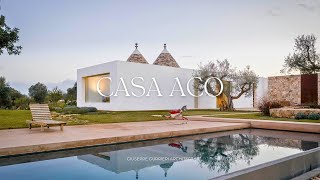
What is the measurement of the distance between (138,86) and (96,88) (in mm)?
4733

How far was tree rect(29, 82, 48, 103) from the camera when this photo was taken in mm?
29844

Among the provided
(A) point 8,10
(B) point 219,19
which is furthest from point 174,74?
(A) point 8,10

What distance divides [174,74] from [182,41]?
20.7ft

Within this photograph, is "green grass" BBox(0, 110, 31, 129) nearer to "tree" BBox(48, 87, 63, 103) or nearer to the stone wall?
"tree" BBox(48, 87, 63, 103)

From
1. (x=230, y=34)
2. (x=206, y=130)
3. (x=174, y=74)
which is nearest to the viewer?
(x=206, y=130)

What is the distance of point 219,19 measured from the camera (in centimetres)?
1455

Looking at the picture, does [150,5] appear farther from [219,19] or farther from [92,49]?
[92,49]

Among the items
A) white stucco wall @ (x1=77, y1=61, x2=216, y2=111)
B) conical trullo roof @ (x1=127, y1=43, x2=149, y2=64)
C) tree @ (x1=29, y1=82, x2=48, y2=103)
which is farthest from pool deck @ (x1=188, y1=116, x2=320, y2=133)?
tree @ (x1=29, y1=82, x2=48, y2=103)

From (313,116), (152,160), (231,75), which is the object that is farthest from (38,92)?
(152,160)

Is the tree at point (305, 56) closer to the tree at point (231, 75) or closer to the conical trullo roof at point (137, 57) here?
the tree at point (231, 75)

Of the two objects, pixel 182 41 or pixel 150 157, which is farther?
pixel 182 41

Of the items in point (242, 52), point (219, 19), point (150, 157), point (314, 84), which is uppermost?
point (219, 19)

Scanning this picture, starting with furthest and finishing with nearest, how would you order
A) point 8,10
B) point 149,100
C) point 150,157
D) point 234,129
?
point 149,100, point 8,10, point 234,129, point 150,157

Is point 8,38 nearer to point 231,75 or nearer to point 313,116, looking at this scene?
point 313,116
